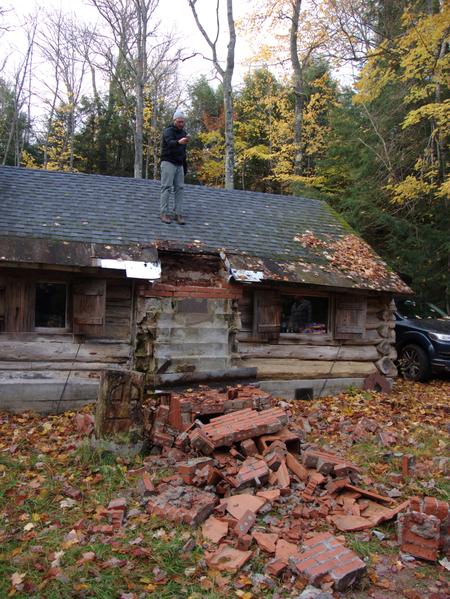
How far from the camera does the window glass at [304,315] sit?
31.3 feet

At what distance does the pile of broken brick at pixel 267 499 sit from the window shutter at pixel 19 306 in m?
3.06

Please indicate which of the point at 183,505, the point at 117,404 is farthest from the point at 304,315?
the point at 183,505

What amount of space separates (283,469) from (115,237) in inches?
211

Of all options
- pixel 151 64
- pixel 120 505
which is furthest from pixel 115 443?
pixel 151 64

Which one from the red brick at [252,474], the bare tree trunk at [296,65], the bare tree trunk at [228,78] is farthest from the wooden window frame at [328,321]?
the bare tree trunk at [296,65]

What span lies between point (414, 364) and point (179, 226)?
630cm

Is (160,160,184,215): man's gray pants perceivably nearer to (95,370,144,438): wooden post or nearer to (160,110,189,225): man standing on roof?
(160,110,189,225): man standing on roof

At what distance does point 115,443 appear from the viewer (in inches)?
214

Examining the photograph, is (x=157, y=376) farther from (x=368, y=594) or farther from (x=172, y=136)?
(x=368, y=594)

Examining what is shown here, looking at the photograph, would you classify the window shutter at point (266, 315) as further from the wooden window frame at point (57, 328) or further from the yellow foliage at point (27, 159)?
A: the yellow foliage at point (27, 159)

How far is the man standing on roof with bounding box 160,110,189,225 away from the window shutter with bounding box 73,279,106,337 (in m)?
2.44

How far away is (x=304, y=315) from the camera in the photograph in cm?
970

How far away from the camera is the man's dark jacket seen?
8992 millimetres

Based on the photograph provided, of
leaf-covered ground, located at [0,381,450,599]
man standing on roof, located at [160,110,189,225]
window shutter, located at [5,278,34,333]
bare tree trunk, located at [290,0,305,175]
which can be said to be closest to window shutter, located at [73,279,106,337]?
window shutter, located at [5,278,34,333]
